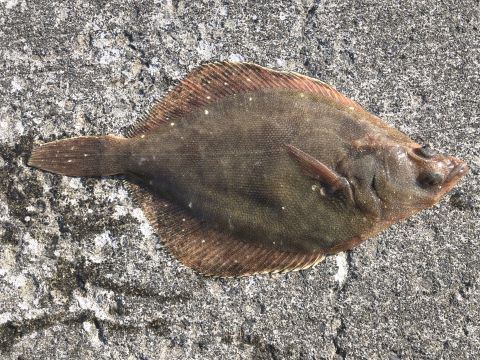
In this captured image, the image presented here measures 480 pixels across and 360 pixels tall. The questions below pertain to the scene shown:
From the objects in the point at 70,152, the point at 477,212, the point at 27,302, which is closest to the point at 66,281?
the point at 27,302

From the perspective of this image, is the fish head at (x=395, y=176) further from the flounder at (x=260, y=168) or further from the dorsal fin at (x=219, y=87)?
the dorsal fin at (x=219, y=87)

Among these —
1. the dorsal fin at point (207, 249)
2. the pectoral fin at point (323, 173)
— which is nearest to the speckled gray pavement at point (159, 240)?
the dorsal fin at point (207, 249)

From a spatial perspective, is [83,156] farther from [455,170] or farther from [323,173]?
[455,170]

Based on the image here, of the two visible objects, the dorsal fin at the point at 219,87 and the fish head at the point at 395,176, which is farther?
the dorsal fin at the point at 219,87

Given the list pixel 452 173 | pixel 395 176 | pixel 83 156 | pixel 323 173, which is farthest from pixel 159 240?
pixel 452 173

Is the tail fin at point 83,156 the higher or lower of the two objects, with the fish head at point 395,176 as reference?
lower

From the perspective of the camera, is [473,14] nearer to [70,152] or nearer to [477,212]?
[477,212]

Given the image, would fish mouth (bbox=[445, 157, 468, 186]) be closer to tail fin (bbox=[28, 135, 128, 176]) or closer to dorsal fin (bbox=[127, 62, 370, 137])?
dorsal fin (bbox=[127, 62, 370, 137])
